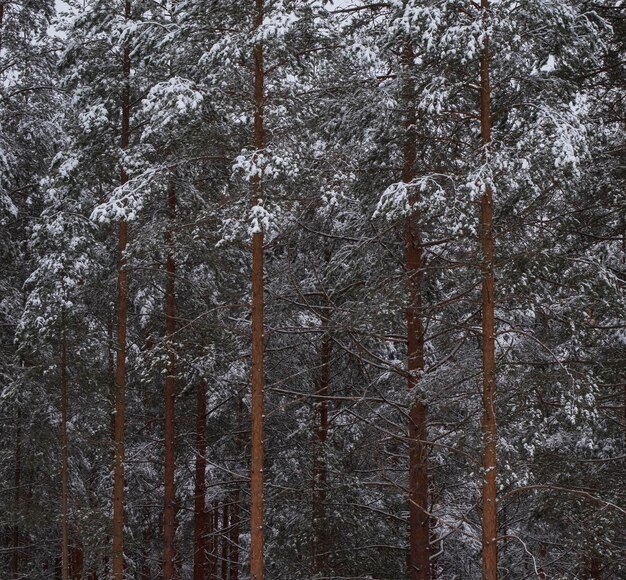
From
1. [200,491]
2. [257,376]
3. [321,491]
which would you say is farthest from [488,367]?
[200,491]

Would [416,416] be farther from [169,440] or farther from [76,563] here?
[76,563]

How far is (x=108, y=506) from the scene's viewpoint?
52.0 ft

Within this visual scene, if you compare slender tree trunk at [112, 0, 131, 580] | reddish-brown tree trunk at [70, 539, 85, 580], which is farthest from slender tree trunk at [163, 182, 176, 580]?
reddish-brown tree trunk at [70, 539, 85, 580]

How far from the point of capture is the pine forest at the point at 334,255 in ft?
28.4

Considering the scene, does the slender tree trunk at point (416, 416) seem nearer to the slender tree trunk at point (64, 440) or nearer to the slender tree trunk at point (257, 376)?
the slender tree trunk at point (257, 376)

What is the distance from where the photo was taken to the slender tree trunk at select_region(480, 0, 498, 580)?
8.49 metres

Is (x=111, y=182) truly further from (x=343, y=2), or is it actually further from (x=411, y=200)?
(x=411, y=200)

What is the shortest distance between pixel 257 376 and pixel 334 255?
2886mm

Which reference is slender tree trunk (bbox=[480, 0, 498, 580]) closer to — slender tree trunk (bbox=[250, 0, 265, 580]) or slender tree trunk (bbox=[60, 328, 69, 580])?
slender tree trunk (bbox=[250, 0, 265, 580])

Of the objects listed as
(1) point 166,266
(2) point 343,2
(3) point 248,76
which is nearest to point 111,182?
(1) point 166,266

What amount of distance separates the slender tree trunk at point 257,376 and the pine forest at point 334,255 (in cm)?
4

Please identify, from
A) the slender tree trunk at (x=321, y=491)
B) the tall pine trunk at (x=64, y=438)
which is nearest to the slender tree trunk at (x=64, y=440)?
the tall pine trunk at (x=64, y=438)

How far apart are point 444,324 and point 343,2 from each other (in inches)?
191

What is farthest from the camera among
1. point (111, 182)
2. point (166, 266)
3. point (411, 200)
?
point (166, 266)
